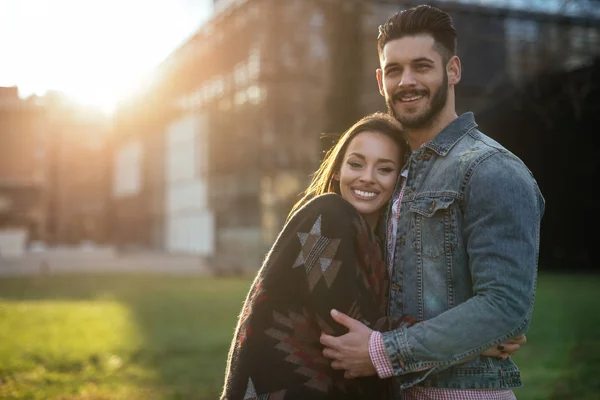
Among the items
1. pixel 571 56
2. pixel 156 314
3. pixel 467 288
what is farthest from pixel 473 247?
pixel 156 314

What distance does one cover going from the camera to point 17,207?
55.8 meters

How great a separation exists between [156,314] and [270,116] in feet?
61.6

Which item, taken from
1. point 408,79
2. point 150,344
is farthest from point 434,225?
point 150,344

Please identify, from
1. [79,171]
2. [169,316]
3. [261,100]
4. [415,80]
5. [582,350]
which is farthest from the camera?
[79,171]

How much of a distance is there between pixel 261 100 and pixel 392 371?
30.9 metres

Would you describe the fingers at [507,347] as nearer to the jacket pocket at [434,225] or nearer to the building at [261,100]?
the jacket pocket at [434,225]

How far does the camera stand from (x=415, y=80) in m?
2.56

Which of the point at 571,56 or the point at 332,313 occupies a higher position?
the point at 571,56

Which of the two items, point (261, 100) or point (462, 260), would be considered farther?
point (261, 100)

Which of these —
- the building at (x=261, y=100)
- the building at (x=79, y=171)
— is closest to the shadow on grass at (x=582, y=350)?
the building at (x=261, y=100)

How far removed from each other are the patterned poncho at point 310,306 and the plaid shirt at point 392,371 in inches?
3.6

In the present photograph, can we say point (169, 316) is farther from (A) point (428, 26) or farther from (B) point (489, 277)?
(B) point (489, 277)

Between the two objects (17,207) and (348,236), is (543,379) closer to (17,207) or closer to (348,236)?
(348,236)

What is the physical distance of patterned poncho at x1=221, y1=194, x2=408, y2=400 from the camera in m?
2.39
